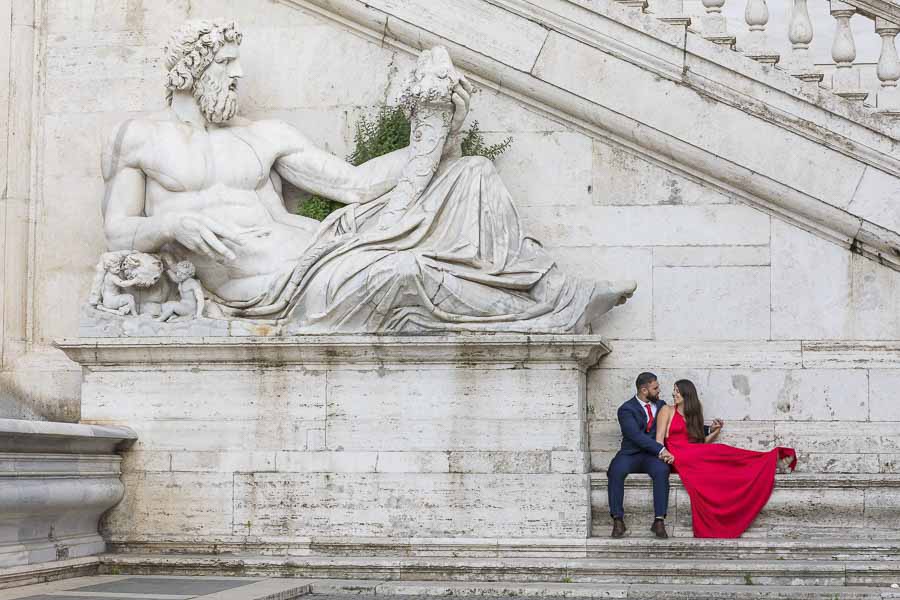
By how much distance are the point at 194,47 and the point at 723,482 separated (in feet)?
14.7

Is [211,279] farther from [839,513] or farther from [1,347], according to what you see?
[839,513]

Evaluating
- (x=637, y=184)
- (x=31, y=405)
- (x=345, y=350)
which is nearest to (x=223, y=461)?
(x=345, y=350)

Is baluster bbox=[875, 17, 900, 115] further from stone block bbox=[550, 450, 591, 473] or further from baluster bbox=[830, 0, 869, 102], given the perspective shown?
stone block bbox=[550, 450, 591, 473]

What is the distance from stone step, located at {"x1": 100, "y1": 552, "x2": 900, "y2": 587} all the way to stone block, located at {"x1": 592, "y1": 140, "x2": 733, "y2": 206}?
2.57 m

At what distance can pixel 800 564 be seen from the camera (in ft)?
29.0

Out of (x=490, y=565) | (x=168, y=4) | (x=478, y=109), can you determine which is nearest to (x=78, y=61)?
(x=168, y=4)

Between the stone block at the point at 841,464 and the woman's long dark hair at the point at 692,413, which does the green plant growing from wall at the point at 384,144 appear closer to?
the woman's long dark hair at the point at 692,413

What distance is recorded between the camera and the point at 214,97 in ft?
34.0

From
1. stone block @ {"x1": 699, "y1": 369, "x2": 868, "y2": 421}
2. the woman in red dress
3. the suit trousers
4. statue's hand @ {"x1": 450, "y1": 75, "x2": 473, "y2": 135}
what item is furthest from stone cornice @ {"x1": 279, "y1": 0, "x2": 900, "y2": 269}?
the suit trousers

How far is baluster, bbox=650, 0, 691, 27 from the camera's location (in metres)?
10.6

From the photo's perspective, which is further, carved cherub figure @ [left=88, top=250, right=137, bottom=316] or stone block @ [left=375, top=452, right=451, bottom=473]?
carved cherub figure @ [left=88, top=250, right=137, bottom=316]

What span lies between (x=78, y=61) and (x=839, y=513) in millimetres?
6237

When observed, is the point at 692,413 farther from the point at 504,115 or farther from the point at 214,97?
the point at 214,97

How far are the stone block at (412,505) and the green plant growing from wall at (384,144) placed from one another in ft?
6.40
